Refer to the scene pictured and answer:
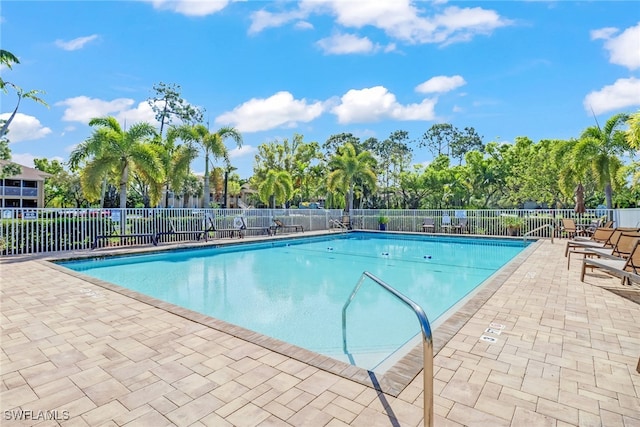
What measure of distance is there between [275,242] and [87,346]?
1191 cm

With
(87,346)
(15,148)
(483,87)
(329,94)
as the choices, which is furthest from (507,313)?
(15,148)

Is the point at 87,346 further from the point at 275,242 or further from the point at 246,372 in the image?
the point at 275,242

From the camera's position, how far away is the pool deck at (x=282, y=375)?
91.0 inches

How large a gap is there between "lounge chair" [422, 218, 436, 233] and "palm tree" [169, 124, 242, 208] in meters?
11.4

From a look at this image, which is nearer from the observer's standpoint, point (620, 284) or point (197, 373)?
point (197, 373)

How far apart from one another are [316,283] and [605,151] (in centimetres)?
1525

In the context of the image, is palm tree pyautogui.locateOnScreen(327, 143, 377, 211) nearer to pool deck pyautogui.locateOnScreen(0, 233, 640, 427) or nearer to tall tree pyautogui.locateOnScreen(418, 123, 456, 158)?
pool deck pyautogui.locateOnScreen(0, 233, 640, 427)

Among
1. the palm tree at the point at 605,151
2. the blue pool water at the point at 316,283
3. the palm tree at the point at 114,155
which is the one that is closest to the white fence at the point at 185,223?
the palm tree at the point at 114,155

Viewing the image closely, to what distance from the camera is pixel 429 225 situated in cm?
1930

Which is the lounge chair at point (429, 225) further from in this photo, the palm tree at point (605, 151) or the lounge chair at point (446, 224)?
the palm tree at point (605, 151)

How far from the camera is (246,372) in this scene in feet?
9.63

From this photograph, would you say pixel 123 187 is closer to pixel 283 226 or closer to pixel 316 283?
pixel 283 226

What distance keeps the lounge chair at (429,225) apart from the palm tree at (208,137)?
1143 centimetres

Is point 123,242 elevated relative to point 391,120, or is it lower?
lower
